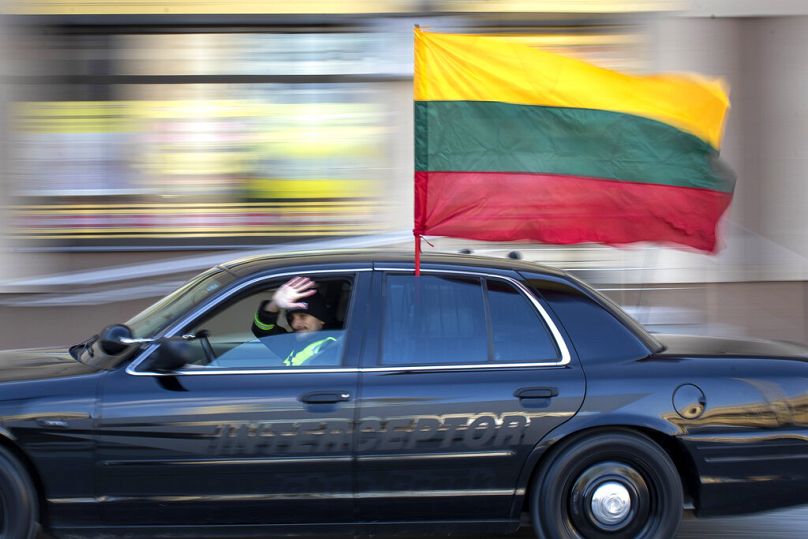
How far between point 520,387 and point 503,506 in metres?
0.55

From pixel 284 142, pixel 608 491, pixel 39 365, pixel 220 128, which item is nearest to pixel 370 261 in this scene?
pixel 608 491

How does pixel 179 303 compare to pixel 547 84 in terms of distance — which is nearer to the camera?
pixel 179 303

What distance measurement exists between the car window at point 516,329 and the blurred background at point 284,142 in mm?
5081

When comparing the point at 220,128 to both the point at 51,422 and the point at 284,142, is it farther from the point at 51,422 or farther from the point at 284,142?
the point at 51,422

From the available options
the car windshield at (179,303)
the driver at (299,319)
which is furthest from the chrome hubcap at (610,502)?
the car windshield at (179,303)

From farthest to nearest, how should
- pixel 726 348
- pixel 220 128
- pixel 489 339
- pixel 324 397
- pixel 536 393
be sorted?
1. pixel 220 128
2. pixel 726 348
3. pixel 489 339
4. pixel 536 393
5. pixel 324 397

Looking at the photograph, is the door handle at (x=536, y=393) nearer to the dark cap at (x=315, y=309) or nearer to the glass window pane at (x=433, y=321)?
the glass window pane at (x=433, y=321)

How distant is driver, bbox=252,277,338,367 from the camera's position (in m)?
4.67

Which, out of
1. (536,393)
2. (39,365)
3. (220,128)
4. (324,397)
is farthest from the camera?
(220,128)

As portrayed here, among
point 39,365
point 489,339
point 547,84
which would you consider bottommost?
point 39,365

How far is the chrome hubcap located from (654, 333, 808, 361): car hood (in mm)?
670

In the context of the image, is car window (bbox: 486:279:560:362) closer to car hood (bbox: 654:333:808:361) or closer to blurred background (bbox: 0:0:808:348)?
car hood (bbox: 654:333:808:361)

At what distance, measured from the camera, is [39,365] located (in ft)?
15.9

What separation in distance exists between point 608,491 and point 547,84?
6.62 feet
